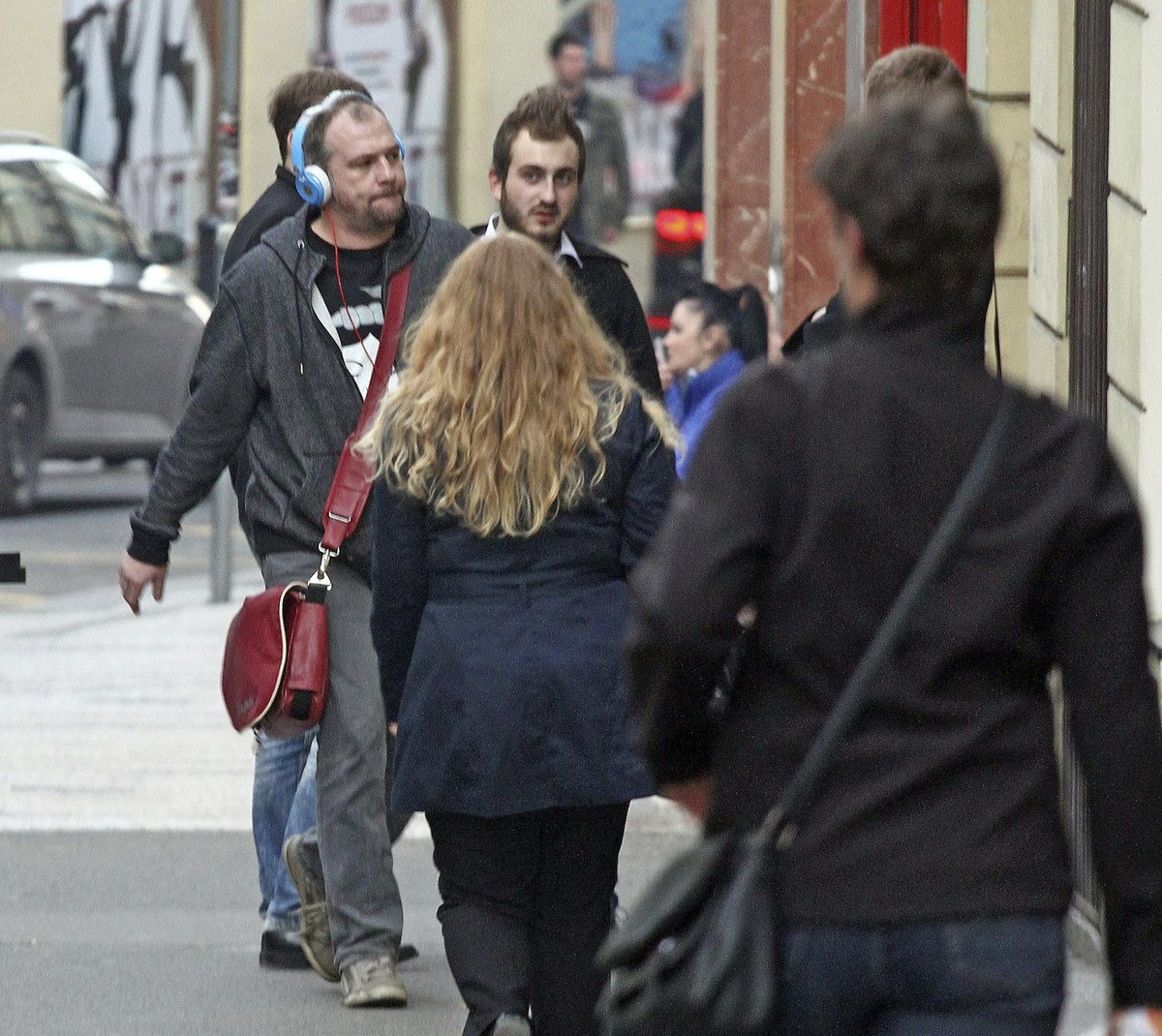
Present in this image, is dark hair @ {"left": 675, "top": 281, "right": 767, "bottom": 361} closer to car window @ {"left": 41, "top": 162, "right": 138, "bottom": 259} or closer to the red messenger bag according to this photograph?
the red messenger bag

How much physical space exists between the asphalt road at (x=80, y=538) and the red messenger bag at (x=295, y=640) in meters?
6.75

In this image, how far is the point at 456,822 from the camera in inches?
192

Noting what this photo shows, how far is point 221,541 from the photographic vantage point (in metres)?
13.6

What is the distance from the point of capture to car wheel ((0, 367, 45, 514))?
15.9 m

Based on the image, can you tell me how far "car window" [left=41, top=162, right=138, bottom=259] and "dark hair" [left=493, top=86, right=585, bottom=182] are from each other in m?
10.4

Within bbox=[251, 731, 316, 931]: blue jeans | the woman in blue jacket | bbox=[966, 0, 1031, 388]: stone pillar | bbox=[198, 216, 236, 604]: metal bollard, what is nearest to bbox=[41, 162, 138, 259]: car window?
bbox=[198, 216, 236, 604]: metal bollard

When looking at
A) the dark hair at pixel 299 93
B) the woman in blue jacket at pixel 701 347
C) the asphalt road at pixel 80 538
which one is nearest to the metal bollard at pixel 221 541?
the asphalt road at pixel 80 538

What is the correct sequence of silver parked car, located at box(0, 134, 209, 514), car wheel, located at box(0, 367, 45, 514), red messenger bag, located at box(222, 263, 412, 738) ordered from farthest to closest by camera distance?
silver parked car, located at box(0, 134, 209, 514) → car wheel, located at box(0, 367, 45, 514) → red messenger bag, located at box(222, 263, 412, 738)

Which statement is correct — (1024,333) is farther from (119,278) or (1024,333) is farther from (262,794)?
(119,278)

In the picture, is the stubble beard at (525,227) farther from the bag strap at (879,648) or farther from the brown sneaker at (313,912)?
the bag strap at (879,648)

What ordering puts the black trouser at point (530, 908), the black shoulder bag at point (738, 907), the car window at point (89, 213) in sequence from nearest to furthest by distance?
the black shoulder bag at point (738, 907), the black trouser at point (530, 908), the car window at point (89, 213)

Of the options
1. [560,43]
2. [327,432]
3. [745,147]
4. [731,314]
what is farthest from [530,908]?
[560,43]

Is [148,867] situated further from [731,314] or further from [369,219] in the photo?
[731,314]

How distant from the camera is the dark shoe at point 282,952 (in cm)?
645
